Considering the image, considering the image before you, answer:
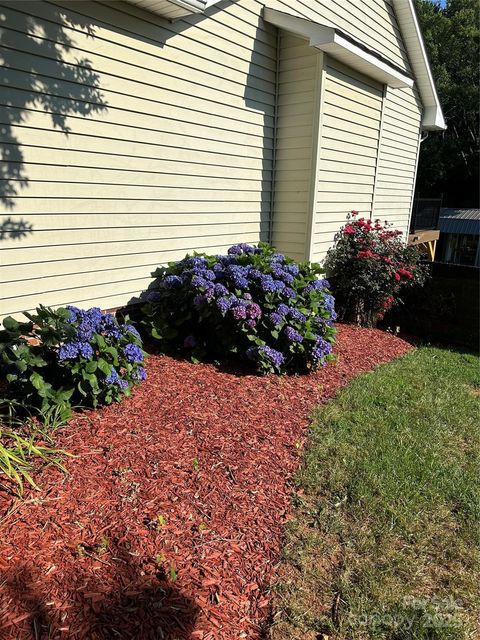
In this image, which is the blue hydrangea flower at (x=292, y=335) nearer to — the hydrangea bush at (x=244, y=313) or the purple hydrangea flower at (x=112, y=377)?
the hydrangea bush at (x=244, y=313)

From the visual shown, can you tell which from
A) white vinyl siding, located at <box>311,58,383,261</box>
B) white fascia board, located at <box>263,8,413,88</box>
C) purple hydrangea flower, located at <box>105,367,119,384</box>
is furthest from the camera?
white vinyl siding, located at <box>311,58,383,261</box>

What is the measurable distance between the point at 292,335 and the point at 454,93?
26247 mm

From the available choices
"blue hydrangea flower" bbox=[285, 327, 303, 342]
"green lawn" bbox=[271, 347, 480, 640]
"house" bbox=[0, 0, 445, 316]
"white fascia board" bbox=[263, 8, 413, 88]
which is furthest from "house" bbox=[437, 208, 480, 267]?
"green lawn" bbox=[271, 347, 480, 640]

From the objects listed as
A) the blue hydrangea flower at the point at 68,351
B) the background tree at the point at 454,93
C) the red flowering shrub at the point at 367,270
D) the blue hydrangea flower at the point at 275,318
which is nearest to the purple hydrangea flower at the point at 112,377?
the blue hydrangea flower at the point at 68,351

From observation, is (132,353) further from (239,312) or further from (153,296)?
(153,296)

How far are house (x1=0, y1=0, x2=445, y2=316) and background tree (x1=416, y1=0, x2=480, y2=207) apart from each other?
20.8m

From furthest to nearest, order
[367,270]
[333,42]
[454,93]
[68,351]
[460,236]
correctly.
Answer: [460,236]
[454,93]
[367,270]
[333,42]
[68,351]

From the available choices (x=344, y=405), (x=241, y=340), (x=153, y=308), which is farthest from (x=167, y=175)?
(x=344, y=405)

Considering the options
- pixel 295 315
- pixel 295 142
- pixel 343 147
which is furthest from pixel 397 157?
pixel 295 315

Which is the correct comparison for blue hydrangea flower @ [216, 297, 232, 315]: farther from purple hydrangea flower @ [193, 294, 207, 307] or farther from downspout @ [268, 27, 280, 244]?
downspout @ [268, 27, 280, 244]

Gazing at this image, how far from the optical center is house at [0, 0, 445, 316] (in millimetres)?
3900

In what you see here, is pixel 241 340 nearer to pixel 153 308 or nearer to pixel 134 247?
pixel 153 308

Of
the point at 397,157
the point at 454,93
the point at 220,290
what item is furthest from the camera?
the point at 454,93

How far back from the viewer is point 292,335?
4383mm
